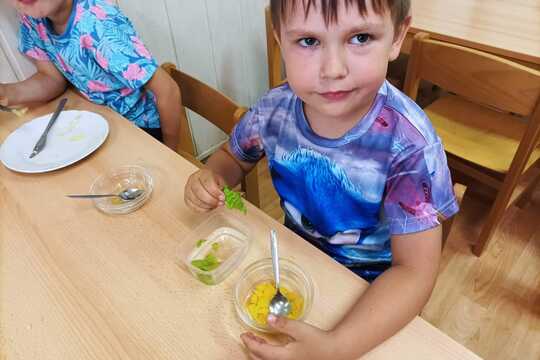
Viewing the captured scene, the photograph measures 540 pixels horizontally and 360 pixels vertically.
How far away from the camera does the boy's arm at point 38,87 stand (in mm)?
1075

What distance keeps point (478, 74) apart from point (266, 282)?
94cm

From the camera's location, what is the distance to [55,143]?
0.92 metres

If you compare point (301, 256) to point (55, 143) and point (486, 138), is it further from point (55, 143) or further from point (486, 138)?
point (486, 138)

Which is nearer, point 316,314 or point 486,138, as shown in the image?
point 316,314

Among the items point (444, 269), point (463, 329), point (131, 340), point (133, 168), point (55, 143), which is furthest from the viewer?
point (444, 269)

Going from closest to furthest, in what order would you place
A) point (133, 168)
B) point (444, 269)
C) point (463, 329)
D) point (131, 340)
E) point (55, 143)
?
1. point (131, 340)
2. point (133, 168)
3. point (55, 143)
4. point (463, 329)
5. point (444, 269)

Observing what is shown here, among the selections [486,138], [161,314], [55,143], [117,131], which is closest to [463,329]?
[486,138]

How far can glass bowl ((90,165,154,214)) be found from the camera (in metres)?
0.73

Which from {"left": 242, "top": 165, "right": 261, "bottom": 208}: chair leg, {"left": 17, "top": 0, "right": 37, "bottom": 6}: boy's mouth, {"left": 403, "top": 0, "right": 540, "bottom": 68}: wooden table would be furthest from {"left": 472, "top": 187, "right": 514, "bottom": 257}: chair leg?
{"left": 17, "top": 0, "right": 37, "bottom": 6}: boy's mouth

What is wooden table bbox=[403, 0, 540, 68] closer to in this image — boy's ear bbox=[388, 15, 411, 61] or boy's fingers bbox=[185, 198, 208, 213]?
boy's ear bbox=[388, 15, 411, 61]

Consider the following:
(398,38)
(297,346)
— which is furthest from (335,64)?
(297,346)

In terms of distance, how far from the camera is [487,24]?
1411mm

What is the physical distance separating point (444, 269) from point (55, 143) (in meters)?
1.42

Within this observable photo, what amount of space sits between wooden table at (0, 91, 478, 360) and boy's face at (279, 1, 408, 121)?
25cm
